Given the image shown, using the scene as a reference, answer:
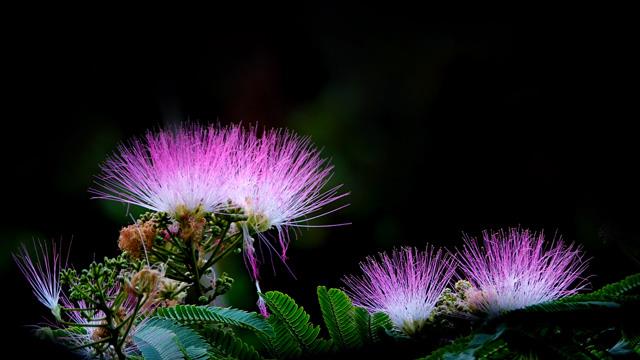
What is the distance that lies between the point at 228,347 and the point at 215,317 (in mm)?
62

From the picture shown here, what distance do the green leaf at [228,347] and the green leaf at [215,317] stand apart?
0.02 m

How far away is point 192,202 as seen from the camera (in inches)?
66.4

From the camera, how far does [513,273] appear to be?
1.64 meters

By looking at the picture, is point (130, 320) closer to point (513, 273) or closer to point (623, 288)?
point (513, 273)

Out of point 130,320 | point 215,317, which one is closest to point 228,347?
point 215,317

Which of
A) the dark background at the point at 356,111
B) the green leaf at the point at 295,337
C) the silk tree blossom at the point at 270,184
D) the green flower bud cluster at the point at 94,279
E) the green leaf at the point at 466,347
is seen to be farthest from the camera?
the dark background at the point at 356,111

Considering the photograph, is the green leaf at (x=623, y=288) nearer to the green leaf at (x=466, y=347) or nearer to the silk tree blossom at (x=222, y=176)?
the green leaf at (x=466, y=347)

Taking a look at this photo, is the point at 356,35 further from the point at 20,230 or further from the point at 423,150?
the point at 20,230

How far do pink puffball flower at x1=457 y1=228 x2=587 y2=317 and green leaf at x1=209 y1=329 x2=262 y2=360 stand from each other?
0.40 m

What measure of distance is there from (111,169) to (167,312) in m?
0.35

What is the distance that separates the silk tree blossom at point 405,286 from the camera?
1.62m

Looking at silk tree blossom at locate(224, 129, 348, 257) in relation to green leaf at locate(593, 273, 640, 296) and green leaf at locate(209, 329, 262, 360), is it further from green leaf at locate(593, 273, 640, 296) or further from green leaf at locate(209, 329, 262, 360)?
green leaf at locate(593, 273, 640, 296)

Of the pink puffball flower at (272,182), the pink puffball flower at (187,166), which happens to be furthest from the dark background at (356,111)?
the pink puffball flower at (187,166)

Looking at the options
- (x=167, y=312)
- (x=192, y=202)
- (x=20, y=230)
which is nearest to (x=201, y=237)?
(x=192, y=202)
